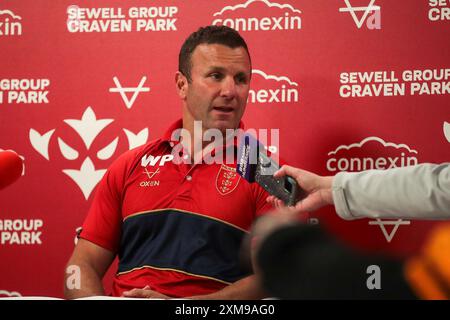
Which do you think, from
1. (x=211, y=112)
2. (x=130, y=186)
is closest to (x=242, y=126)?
(x=211, y=112)

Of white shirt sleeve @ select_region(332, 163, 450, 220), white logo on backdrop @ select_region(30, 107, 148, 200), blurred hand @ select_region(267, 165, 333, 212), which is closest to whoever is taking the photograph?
white shirt sleeve @ select_region(332, 163, 450, 220)

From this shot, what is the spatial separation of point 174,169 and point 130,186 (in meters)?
0.15

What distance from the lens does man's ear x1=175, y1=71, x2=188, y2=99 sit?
213 cm

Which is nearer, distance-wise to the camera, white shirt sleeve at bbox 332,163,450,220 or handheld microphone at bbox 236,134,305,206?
white shirt sleeve at bbox 332,163,450,220

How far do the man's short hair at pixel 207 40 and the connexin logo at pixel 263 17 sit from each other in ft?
0.36

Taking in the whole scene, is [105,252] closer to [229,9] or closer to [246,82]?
[246,82]

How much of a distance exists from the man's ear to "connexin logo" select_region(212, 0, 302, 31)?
0.80ft

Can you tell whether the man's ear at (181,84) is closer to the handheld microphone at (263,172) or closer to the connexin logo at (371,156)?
the handheld microphone at (263,172)

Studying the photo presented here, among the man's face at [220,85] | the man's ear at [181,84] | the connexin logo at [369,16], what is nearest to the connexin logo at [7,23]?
the man's ear at [181,84]

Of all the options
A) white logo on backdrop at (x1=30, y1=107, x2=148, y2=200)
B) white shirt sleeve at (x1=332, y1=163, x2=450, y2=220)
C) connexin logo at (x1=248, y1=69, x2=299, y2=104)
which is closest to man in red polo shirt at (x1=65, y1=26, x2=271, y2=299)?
connexin logo at (x1=248, y1=69, x2=299, y2=104)

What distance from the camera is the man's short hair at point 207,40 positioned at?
2.04 meters

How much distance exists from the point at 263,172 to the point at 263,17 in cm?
76

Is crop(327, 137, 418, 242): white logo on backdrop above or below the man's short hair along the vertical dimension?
below

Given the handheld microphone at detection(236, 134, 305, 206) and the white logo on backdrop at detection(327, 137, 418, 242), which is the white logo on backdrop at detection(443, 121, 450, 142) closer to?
the white logo on backdrop at detection(327, 137, 418, 242)
